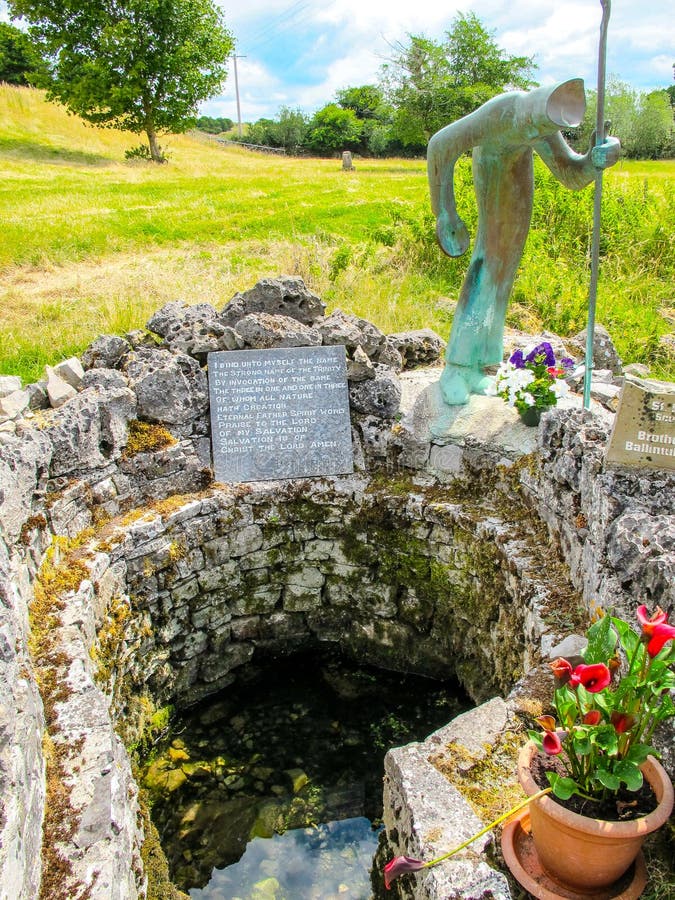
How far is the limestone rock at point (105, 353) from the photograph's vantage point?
4.55 metres

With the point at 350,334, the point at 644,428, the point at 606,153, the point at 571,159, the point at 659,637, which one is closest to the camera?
the point at 659,637

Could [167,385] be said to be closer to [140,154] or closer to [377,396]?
[377,396]

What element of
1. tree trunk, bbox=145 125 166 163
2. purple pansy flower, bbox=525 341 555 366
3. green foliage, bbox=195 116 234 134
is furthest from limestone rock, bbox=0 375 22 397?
green foliage, bbox=195 116 234 134

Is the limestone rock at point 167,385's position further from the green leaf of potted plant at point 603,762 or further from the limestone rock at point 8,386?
the green leaf of potted plant at point 603,762

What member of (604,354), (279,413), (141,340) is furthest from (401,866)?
(604,354)

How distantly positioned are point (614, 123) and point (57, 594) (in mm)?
37775

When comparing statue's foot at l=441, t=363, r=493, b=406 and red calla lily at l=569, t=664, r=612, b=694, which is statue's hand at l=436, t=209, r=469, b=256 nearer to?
statue's foot at l=441, t=363, r=493, b=406

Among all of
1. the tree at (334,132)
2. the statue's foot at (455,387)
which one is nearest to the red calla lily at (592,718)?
the statue's foot at (455,387)

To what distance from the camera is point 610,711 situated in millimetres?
1925

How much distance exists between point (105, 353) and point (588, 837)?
4015 millimetres

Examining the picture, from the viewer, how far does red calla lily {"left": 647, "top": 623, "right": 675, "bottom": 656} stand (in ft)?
5.84

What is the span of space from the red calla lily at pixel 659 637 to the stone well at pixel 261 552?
63 cm

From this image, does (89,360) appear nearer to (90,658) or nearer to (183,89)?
(90,658)

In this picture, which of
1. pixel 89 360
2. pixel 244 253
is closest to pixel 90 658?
pixel 89 360
